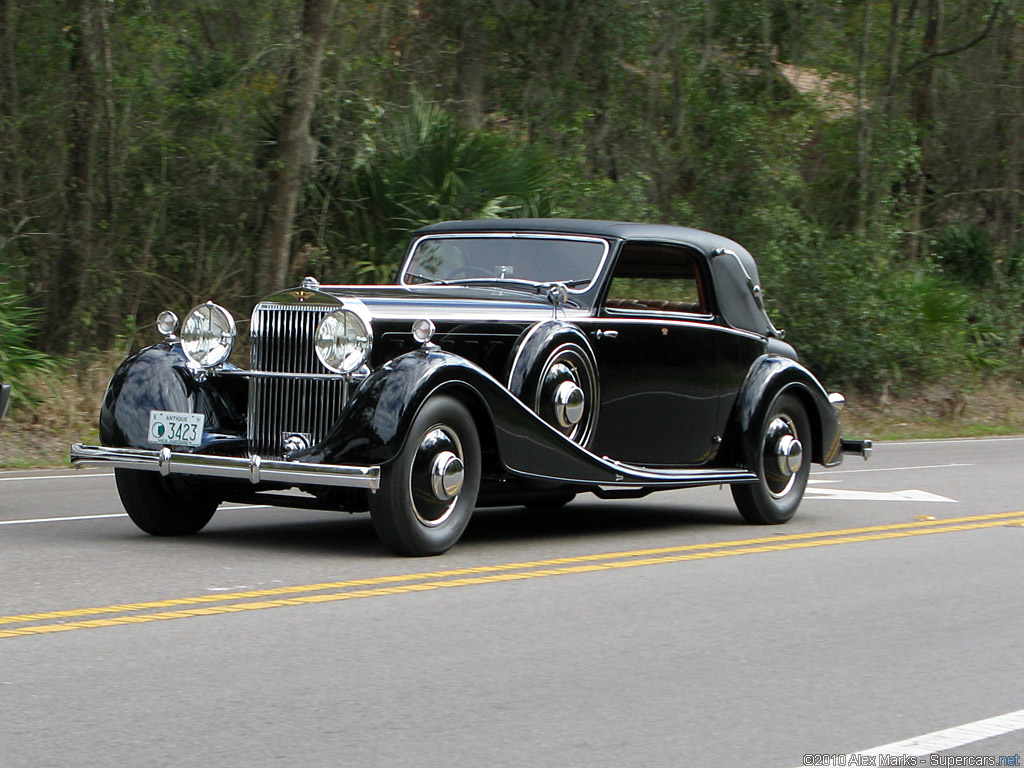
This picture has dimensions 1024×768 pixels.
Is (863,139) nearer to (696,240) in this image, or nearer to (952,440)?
(952,440)

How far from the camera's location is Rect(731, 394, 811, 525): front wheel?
31.1 ft

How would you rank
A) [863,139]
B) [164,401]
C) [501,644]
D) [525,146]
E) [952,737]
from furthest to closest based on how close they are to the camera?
[863,139] → [525,146] → [164,401] → [501,644] → [952,737]

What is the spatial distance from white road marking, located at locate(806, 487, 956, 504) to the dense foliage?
636 cm

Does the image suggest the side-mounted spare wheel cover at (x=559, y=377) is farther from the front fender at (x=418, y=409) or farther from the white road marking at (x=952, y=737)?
the white road marking at (x=952, y=737)

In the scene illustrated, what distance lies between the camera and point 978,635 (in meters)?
6.07

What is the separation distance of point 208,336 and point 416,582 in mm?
2103

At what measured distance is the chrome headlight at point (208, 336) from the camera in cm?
791

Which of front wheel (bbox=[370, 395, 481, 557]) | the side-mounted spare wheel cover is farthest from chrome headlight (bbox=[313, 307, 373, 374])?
the side-mounted spare wheel cover

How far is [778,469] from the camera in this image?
31.6ft

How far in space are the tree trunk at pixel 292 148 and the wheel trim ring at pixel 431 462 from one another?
953 centimetres

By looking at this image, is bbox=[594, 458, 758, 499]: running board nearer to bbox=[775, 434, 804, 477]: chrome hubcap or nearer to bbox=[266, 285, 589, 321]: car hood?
bbox=[775, 434, 804, 477]: chrome hubcap

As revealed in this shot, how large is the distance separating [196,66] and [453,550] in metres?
13.2

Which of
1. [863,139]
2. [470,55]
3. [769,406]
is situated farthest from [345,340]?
[863,139]

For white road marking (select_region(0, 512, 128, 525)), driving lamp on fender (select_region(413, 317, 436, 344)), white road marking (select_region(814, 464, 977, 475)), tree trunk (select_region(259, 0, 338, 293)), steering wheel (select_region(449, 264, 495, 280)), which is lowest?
white road marking (select_region(814, 464, 977, 475))
